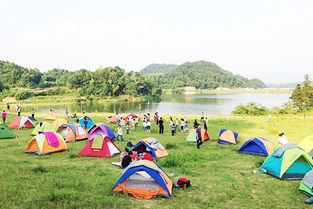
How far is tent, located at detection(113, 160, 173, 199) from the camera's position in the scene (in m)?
8.29

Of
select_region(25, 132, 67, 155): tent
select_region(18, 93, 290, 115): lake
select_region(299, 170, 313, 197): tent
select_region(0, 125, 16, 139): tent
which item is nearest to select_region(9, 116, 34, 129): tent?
select_region(0, 125, 16, 139): tent

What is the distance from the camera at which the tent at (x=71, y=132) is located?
18.6 metres

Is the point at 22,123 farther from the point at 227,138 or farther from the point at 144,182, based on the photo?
the point at 144,182

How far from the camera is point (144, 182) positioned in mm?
8484

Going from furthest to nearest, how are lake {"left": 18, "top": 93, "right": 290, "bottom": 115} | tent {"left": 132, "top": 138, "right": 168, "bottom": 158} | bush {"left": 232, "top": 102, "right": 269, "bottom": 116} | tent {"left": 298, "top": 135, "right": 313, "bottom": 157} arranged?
lake {"left": 18, "top": 93, "right": 290, "bottom": 115}
bush {"left": 232, "top": 102, "right": 269, "bottom": 116}
tent {"left": 132, "top": 138, "right": 168, "bottom": 158}
tent {"left": 298, "top": 135, "right": 313, "bottom": 157}

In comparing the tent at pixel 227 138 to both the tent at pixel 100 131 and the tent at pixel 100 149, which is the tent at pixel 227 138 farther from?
the tent at pixel 100 131

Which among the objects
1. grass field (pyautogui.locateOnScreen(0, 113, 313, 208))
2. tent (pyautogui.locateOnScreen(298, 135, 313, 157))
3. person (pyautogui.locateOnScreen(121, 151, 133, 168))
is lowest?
grass field (pyautogui.locateOnScreen(0, 113, 313, 208))

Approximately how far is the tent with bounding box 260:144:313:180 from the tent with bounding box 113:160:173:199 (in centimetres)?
505

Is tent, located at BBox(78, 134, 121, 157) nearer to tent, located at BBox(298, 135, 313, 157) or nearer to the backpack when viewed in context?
the backpack

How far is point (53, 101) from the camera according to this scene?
291 ft

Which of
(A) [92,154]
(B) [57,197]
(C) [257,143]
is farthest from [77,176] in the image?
(C) [257,143]

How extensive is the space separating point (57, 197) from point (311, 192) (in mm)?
8242

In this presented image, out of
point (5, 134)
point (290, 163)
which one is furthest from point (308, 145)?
point (5, 134)

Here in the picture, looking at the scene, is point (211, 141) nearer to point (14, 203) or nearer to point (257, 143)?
point (257, 143)
